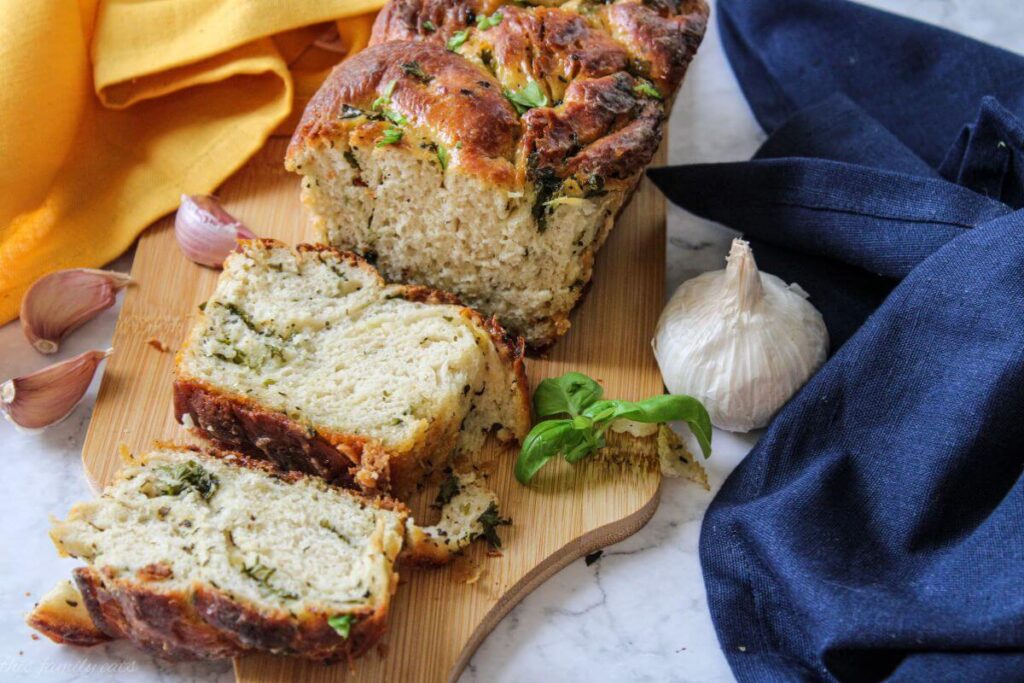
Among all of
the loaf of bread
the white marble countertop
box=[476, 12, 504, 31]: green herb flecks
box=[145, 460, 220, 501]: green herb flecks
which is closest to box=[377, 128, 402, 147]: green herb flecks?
the loaf of bread

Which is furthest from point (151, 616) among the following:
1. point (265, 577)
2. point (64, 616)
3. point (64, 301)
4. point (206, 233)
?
point (206, 233)

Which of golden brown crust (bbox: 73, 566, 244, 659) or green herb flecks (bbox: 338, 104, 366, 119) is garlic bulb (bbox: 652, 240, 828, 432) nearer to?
green herb flecks (bbox: 338, 104, 366, 119)

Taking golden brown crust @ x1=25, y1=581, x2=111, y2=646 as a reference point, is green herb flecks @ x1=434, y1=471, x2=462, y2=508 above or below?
above

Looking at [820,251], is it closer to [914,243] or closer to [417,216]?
[914,243]

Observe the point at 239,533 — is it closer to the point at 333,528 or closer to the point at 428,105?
the point at 333,528

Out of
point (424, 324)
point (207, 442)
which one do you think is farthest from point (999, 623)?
point (207, 442)
